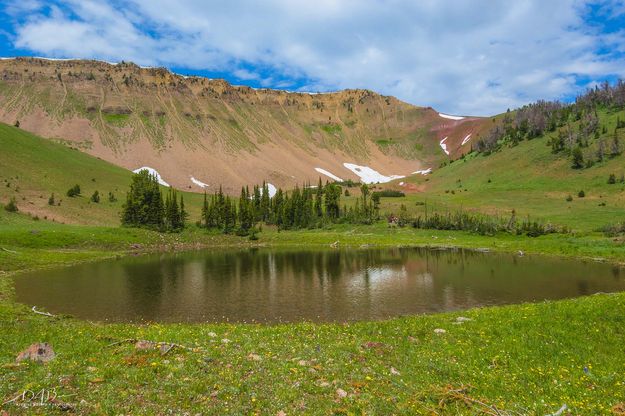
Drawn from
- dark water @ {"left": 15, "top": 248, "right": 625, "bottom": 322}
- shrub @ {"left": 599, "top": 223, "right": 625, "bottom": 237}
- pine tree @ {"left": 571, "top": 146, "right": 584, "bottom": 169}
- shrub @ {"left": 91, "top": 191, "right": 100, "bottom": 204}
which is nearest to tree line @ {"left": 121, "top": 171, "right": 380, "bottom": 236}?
shrub @ {"left": 91, "top": 191, "right": 100, "bottom": 204}

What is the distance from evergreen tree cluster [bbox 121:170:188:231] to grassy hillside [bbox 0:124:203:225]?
6.09 m

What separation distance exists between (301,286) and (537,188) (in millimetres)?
130153

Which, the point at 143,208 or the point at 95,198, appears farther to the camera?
the point at 95,198

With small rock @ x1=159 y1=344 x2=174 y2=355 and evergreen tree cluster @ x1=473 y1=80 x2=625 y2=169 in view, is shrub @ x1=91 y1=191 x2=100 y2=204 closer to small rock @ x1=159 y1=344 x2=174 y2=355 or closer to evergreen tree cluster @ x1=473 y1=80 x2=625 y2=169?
small rock @ x1=159 y1=344 x2=174 y2=355

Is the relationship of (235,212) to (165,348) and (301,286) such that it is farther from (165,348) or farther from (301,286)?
(165,348)

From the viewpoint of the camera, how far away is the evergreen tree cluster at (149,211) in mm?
112938

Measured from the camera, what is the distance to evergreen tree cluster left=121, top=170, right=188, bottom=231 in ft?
371

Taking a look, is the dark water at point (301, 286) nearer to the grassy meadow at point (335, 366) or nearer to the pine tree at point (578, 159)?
the grassy meadow at point (335, 366)

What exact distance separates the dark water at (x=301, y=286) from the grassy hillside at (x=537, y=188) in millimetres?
47983

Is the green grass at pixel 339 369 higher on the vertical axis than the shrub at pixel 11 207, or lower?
lower

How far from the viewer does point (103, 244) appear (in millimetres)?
84188

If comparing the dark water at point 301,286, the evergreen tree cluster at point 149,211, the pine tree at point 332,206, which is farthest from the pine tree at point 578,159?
the evergreen tree cluster at point 149,211

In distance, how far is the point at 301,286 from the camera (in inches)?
1882

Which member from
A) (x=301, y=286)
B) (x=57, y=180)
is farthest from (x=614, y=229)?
(x=57, y=180)
